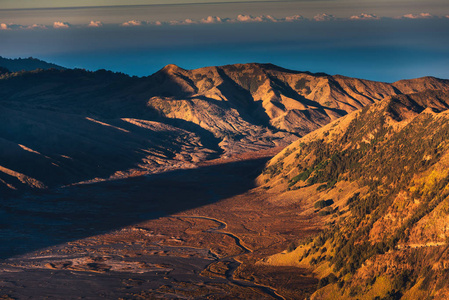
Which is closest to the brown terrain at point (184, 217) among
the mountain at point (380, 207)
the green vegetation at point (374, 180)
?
the mountain at point (380, 207)

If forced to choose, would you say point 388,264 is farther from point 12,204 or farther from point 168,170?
point 168,170

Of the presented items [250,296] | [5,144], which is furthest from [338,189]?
[5,144]

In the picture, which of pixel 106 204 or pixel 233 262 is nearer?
pixel 233 262

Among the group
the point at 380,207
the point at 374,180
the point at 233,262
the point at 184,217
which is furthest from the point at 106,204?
the point at 380,207

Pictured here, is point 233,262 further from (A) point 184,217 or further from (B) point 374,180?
(A) point 184,217

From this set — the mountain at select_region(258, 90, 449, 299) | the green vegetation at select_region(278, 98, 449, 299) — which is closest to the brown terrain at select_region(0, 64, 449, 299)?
the mountain at select_region(258, 90, 449, 299)

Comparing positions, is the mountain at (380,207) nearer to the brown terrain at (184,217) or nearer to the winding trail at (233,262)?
the brown terrain at (184,217)

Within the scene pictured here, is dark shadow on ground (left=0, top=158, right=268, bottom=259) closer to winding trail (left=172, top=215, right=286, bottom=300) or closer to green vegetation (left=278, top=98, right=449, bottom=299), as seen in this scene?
winding trail (left=172, top=215, right=286, bottom=300)
